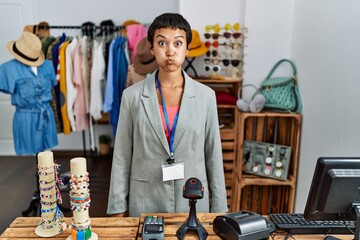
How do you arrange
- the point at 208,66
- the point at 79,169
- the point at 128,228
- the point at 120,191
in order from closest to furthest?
1. the point at 79,169
2. the point at 128,228
3. the point at 120,191
4. the point at 208,66

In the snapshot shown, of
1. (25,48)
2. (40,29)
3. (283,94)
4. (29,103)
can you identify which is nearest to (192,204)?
(283,94)

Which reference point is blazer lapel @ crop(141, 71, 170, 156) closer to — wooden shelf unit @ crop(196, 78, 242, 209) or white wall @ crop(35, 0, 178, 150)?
wooden shelf unit @ crop(196, 78, 242, 209)

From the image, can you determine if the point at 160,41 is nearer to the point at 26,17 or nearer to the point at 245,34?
the point at 245,34

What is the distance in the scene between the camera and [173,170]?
1.36 metres

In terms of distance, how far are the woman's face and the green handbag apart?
50.6 inches

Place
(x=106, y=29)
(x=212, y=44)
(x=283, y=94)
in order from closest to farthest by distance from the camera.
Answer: (x=283, y=94)
(x=212, y=44)
(x=106, y=29)

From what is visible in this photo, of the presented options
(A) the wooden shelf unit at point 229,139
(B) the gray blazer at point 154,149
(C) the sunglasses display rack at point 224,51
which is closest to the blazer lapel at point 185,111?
(B) the gray blazer at point 154,149

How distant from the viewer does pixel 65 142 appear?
172 inches

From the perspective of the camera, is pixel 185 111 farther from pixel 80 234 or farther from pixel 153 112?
pixel 80 234

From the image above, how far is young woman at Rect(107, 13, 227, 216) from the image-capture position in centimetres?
134

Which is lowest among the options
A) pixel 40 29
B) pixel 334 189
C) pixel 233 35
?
pixel 334 189

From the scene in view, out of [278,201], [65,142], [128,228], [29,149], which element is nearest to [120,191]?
[128,228]

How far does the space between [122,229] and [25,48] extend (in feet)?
5.91

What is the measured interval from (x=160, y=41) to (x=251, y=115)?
Result: 4.00 feet
